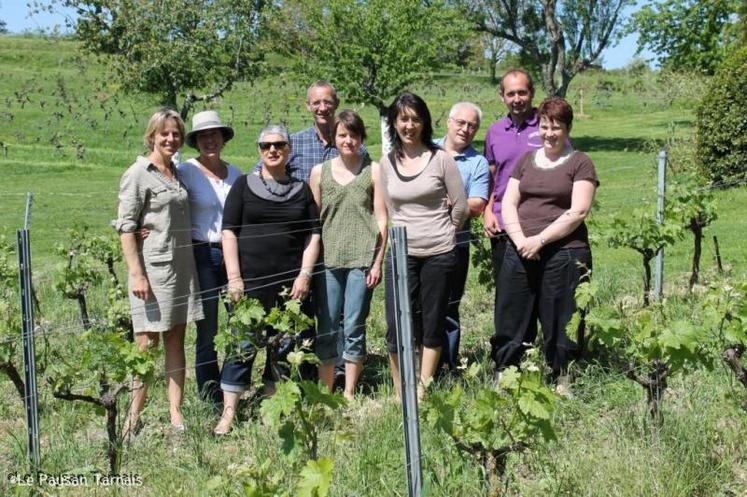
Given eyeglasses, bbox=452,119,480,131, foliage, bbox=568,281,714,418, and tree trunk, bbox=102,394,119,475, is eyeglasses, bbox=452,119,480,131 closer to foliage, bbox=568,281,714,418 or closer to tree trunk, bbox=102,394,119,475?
foliage, bbox=568,281,714,418

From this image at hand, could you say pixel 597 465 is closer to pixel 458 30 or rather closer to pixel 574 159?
pixel 574 159

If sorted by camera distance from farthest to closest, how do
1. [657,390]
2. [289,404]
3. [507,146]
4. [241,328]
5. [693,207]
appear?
1. [693,207]
2. [507,146]
3. [241,328]
4. [657,390]
5. [289,404]

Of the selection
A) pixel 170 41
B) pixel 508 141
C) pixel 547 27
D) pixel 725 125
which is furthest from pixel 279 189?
pixel 547 27

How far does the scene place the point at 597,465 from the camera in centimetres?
367

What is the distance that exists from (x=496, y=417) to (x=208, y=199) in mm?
2075

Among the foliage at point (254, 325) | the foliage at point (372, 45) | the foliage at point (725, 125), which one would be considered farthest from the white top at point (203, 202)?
the foliage at point (372, 45)

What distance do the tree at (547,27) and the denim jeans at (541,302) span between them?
25.2m

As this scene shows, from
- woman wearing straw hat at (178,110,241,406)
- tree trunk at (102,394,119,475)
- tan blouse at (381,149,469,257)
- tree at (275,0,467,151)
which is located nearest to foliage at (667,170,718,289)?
tan blouse at (381,149,469,257)

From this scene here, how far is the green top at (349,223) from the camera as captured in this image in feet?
15.2

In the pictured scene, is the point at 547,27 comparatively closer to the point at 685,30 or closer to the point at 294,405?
the point at 685,30

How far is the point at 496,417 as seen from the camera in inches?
132

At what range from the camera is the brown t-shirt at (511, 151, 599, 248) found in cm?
452

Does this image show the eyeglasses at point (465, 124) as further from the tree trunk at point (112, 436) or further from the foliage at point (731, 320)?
the tree trunk at point (112, 436)

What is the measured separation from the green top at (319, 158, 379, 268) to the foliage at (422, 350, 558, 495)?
52.8 inches
